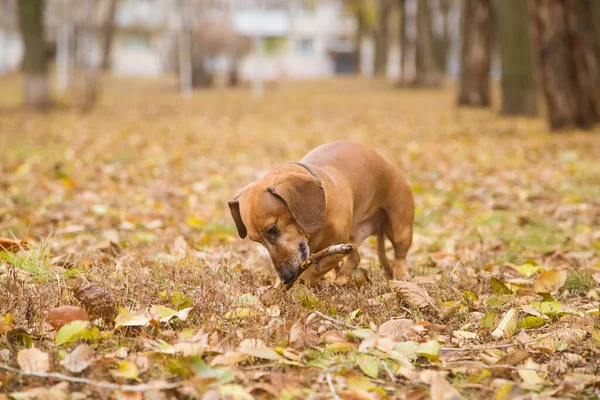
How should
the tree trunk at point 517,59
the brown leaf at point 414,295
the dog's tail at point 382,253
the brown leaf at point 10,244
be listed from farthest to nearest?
the tree trunk at point 517,59, the dog's tail at point 382,253, the brown leaf at point 10,244, the brown leaf at point 414,295

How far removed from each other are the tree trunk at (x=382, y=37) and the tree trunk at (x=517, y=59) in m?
26.7

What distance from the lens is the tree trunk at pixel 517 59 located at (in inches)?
641

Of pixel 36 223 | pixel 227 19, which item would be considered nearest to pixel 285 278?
pixel 36 223

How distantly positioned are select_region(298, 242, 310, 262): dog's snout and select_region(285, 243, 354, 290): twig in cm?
3

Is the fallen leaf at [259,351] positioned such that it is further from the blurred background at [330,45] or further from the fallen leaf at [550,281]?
the blurred background at [330,45]

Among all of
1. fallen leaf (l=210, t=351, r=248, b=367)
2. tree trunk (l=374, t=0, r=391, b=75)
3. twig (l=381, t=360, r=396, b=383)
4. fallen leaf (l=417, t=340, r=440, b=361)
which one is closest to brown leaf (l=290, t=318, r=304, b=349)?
fallen leaf (l=210, t=351, r=248, b=367)

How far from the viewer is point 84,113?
19.3 meters

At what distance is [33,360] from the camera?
3.01m

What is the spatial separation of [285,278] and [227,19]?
39.4m

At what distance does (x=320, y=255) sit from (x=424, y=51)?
3000 centimetres

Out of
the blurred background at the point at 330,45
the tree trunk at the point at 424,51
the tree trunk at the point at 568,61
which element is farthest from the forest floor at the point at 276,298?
the tree trunk at the point at 424,51

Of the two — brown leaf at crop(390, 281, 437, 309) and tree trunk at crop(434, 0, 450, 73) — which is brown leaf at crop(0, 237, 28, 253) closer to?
brown leaf at crop(390, 281, 437, 309)

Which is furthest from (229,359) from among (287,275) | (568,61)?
(568,61)

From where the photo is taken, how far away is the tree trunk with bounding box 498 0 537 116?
1628 cm
